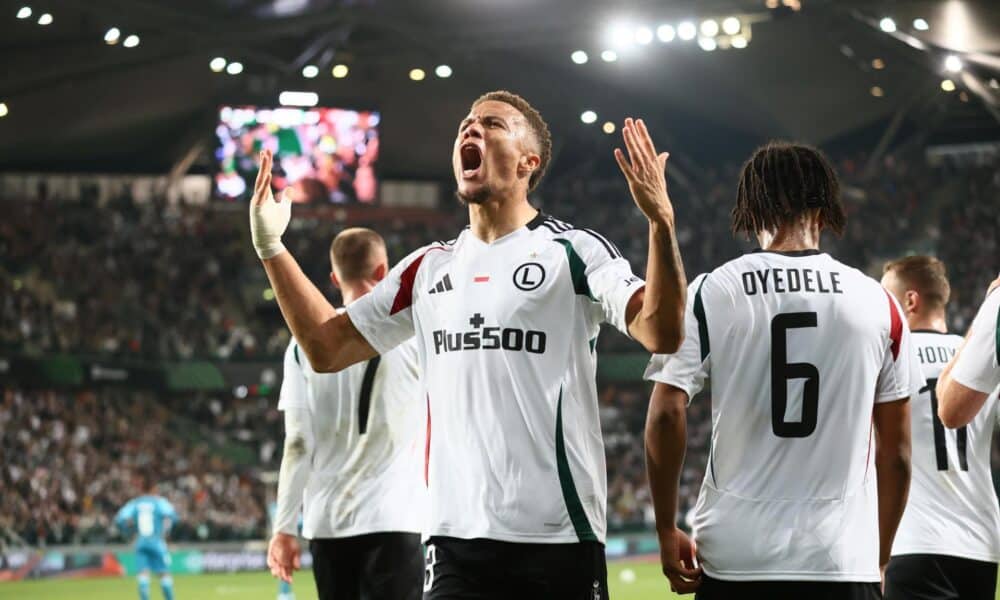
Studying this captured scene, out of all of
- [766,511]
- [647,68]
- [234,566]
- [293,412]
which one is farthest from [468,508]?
[647,68]

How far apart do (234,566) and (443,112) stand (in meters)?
15.4

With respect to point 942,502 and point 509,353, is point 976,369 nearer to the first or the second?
point 942,502

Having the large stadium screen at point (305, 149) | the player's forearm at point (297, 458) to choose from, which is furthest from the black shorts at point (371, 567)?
the large stadium screen at point (305, 149)

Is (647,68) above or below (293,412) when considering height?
above

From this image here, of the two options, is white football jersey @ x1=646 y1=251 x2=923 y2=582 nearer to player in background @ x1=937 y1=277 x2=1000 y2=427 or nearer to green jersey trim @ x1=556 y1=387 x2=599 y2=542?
green jersey trim @ x1=556 y1=387 x2=599 y2=542

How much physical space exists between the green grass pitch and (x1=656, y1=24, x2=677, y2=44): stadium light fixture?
10.9 meters

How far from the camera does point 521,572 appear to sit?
12.1 feet

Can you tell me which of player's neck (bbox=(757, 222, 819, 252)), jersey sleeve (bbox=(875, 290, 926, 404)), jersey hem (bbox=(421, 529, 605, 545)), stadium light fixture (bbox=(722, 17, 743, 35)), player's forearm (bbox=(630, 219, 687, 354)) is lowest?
jersey hem (bbox=(421, 529, 605, 545))

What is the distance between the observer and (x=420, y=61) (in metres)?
30.8

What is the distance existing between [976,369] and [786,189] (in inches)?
43.5

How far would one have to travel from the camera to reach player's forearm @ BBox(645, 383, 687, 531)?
12.3 feet

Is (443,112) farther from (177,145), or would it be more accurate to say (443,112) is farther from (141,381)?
(141,381)

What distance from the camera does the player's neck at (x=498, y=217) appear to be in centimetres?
407

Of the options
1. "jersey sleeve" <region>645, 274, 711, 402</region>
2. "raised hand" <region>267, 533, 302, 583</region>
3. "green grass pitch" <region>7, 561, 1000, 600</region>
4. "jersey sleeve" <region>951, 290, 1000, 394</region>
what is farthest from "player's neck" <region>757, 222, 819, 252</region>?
"green grass pitch" <region>7, 561, 1000, 600</region>
